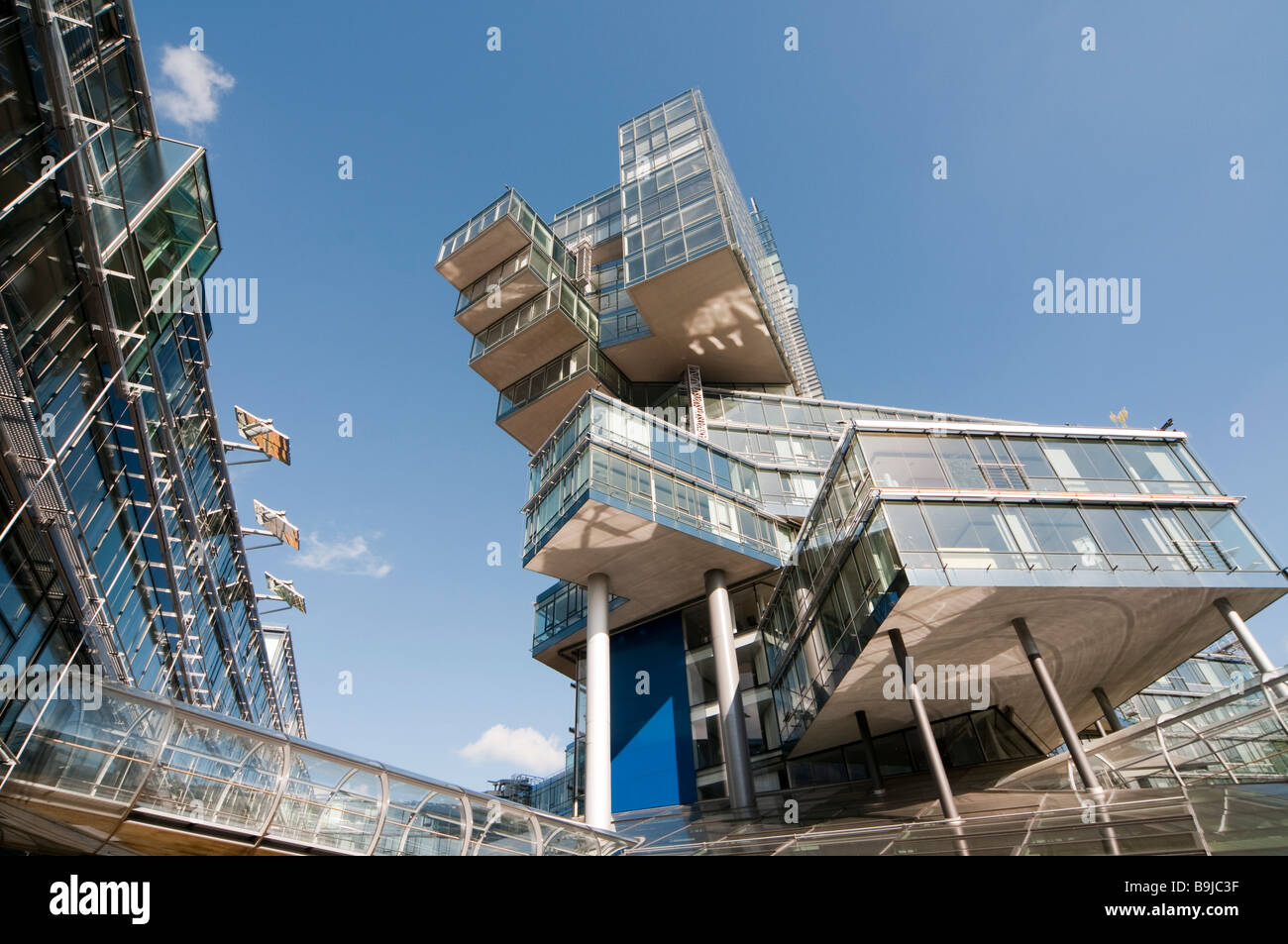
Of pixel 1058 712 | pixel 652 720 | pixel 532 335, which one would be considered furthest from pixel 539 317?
pixel 1058 712

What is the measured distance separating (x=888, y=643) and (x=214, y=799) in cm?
1382

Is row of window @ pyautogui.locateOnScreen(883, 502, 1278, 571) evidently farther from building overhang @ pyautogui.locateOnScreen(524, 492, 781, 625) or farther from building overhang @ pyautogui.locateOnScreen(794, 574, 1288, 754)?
building overhang @ pyautogui.locateOnScreen(524, 492, 781, 625)

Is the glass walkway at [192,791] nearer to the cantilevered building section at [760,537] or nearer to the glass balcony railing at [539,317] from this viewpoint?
the cantilevered building section at [760,537]

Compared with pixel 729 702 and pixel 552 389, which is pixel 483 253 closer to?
pixel 552 389

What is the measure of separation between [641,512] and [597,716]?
7.72 meters

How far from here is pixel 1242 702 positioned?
41.8ft

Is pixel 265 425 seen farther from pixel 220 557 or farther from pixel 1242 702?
pixel 1242 702

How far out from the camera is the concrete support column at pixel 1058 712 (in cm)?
1316

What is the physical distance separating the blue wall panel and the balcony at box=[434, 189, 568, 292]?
2128cm

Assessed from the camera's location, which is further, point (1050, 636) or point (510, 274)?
point (510, 274)

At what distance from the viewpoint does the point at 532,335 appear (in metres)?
37.7

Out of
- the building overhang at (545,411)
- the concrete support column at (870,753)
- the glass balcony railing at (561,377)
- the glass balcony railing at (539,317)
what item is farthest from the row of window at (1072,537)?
the glass balcony railing at (539,317)

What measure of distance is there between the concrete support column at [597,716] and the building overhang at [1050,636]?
7.64 m
